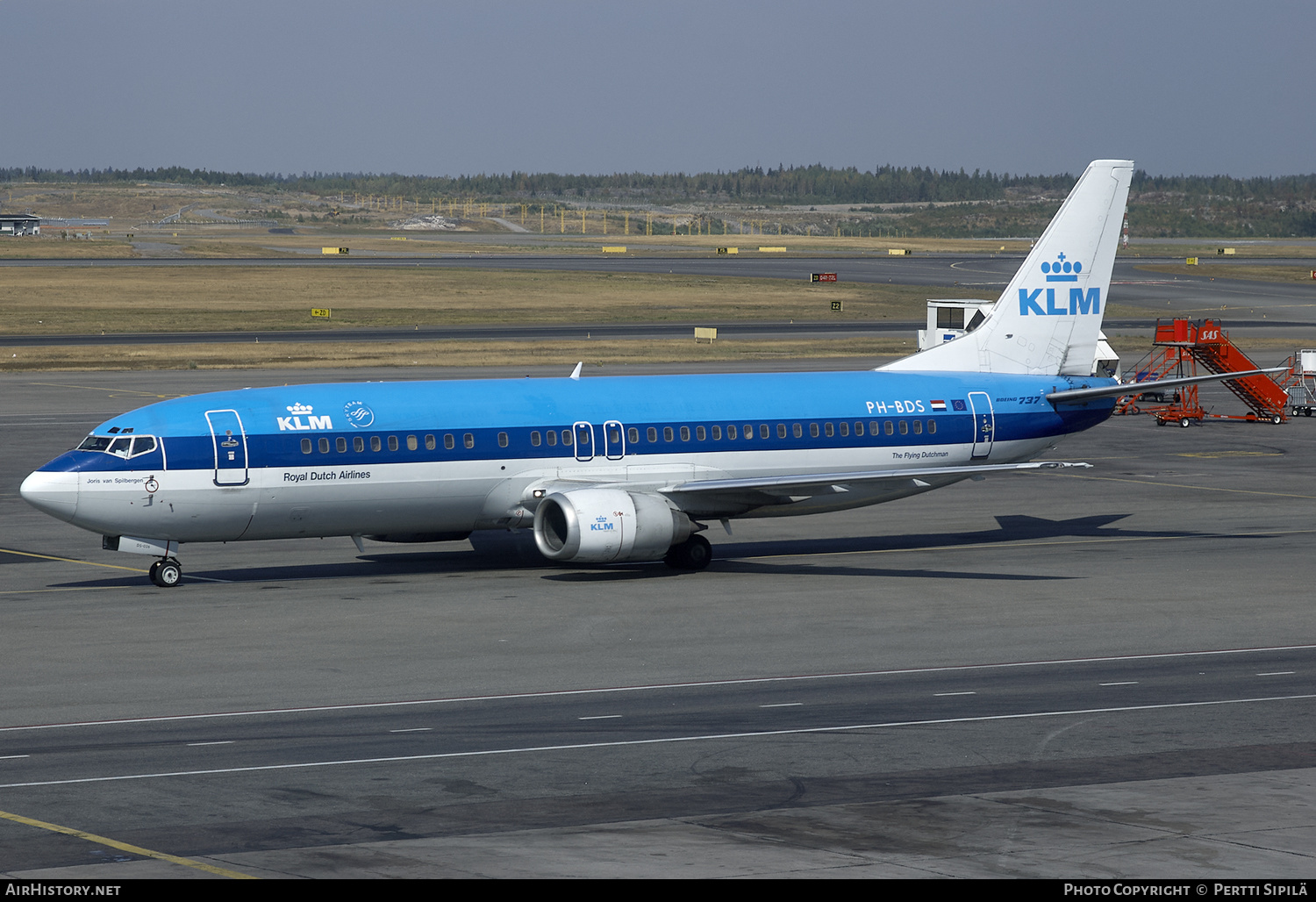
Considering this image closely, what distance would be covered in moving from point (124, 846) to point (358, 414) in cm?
1994

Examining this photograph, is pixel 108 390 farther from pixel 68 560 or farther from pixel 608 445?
pixel 608 445

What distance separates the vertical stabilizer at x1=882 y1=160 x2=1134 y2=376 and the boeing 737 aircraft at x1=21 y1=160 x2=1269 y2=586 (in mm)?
50

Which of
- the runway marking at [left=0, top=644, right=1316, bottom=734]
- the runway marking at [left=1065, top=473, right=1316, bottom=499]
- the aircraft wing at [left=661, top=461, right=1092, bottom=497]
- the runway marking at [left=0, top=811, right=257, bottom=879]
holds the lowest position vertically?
the runway marking at [left=1065, top=473, right=1316, bottom=499]

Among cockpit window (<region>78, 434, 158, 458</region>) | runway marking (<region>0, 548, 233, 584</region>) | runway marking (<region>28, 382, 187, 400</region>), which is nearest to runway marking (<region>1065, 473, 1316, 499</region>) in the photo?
runway marking (<region>0, 548, 233, 584</region>)

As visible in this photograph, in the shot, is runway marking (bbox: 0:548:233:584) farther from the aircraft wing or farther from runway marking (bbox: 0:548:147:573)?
the aircraft wing

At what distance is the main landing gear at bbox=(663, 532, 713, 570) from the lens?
39.9 metres

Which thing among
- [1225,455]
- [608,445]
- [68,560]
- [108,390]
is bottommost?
[68,560]

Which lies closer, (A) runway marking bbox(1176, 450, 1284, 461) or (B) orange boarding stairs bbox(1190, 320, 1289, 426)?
(A) runway marking bbox(1176, 450, 1284, 461)

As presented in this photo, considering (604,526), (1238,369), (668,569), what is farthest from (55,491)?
(1238,369)

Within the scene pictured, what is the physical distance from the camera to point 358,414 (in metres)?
37.8

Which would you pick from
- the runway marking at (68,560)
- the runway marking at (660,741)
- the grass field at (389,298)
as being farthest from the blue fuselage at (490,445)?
the grass field at (389,298)

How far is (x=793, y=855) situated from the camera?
17906 mm

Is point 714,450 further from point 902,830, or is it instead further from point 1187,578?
point 902,830

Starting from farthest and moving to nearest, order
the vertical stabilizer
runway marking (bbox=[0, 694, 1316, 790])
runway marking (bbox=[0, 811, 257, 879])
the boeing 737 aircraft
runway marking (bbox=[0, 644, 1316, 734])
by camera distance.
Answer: the vertical stabilizer, the boeing 737 aircraft, runway marking (bbox=[0, 644, 1316, 734]), runway marking (bbox=[0, 694, 1316, 790]), runway marking (bbox=[0, 811, 257, 879])
